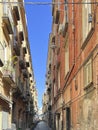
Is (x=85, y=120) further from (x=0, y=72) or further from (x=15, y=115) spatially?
(x=15, y=115)

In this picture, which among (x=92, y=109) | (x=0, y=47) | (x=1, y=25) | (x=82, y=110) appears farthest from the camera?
(x=1, y=25)

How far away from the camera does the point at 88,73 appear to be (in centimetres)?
1120

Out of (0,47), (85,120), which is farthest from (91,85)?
(0,47)

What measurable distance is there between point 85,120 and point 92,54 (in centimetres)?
254

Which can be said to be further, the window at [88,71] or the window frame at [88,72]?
the window at [88,71]

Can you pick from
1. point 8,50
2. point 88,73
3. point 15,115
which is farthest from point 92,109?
point 15,115

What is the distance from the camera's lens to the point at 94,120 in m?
9.88

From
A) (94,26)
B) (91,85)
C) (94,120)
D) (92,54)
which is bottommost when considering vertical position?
(94,120)

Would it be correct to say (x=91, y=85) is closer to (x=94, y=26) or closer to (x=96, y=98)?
(x=96, y=98)

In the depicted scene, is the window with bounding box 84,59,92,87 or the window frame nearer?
the window frame

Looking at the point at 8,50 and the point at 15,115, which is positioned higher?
the point at 8,50

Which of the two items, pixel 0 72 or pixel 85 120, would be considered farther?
pixel 0 72

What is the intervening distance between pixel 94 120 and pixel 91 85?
3.70 ft

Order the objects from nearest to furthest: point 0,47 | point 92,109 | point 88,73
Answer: point 92,109, point 88,73, point 0,47
